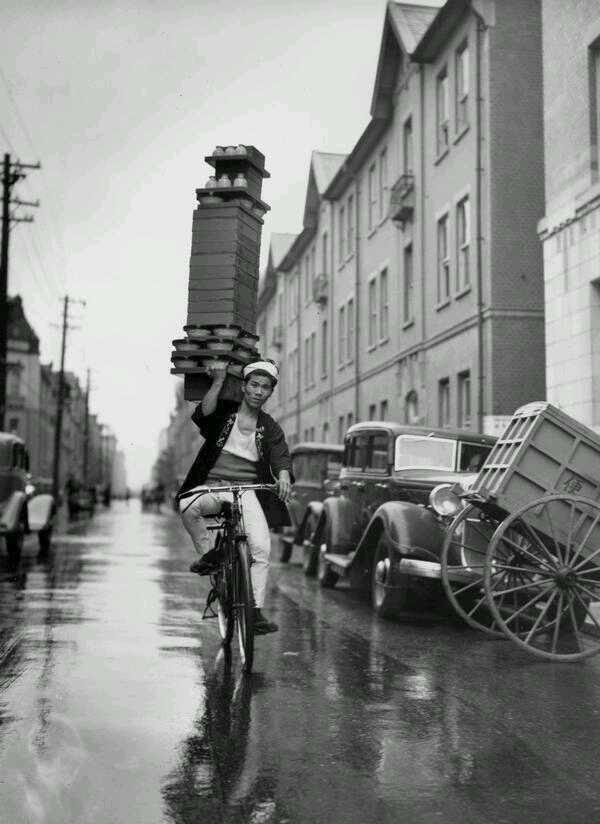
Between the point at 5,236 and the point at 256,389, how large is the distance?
80.6 feet

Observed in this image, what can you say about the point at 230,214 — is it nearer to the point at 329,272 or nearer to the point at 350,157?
the point at 350,157

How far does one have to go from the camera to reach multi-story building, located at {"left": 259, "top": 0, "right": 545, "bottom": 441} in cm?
1945

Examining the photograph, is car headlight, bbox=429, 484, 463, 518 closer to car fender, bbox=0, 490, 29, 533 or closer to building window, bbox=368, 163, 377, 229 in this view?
car fender, bbox=0, 490, 29, 533

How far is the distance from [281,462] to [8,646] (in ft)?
8.00

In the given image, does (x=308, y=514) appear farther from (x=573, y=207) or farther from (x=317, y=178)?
(x=317, y=178)

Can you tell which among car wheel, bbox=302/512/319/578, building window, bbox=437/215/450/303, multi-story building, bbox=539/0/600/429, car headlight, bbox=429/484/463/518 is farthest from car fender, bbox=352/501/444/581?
building window, bbox=437/215/450/303

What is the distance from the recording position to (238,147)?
39.4ft

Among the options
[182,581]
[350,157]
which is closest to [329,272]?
[350,157]

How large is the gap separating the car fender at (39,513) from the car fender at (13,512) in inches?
55.0

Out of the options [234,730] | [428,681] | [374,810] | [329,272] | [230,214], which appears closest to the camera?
[374,810]

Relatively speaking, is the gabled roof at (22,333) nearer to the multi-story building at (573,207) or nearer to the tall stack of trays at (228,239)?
the multi-story building at (573,207)

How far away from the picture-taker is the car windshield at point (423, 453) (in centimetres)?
1094

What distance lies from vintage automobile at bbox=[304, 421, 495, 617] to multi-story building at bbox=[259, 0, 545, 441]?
20.6 ft

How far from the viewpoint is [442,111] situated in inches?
923
